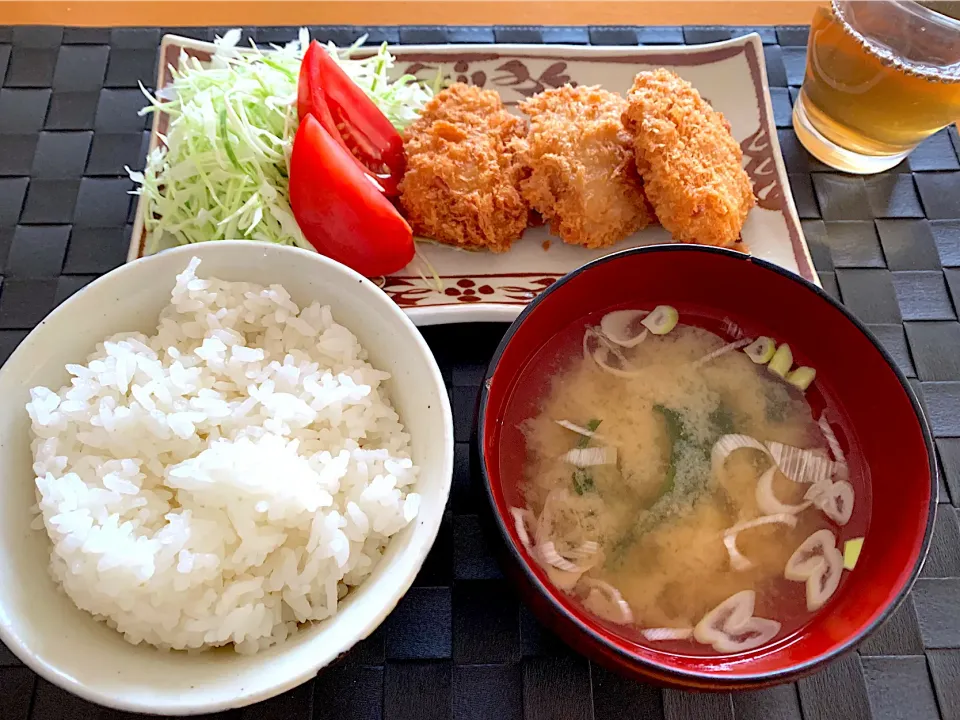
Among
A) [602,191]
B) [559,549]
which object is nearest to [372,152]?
[602,191]

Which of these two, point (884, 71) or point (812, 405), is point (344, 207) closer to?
point (812, 405)

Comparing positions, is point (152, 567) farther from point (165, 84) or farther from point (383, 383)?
point (165, 84)

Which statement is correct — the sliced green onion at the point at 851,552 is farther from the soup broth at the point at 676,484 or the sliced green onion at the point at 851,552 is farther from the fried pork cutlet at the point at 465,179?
the fried pork cutlet at the point at 465,179

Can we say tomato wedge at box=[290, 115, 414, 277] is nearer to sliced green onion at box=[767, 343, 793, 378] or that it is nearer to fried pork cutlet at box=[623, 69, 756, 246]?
fried pork cutlet at box=[623, 69, 756, 246]

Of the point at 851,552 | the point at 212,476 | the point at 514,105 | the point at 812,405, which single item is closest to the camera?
the point at 212,476

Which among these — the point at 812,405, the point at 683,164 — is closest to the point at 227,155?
the point at 683,164

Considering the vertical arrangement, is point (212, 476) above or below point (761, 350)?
above

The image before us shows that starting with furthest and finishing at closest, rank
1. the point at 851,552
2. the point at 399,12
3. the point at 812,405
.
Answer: the point at 399,12
the point at 812,405
the point at 851,552

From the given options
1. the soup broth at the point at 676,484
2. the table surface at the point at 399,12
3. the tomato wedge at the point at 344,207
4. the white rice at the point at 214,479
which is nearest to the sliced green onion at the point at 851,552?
the soup broth at the point at 676,484
